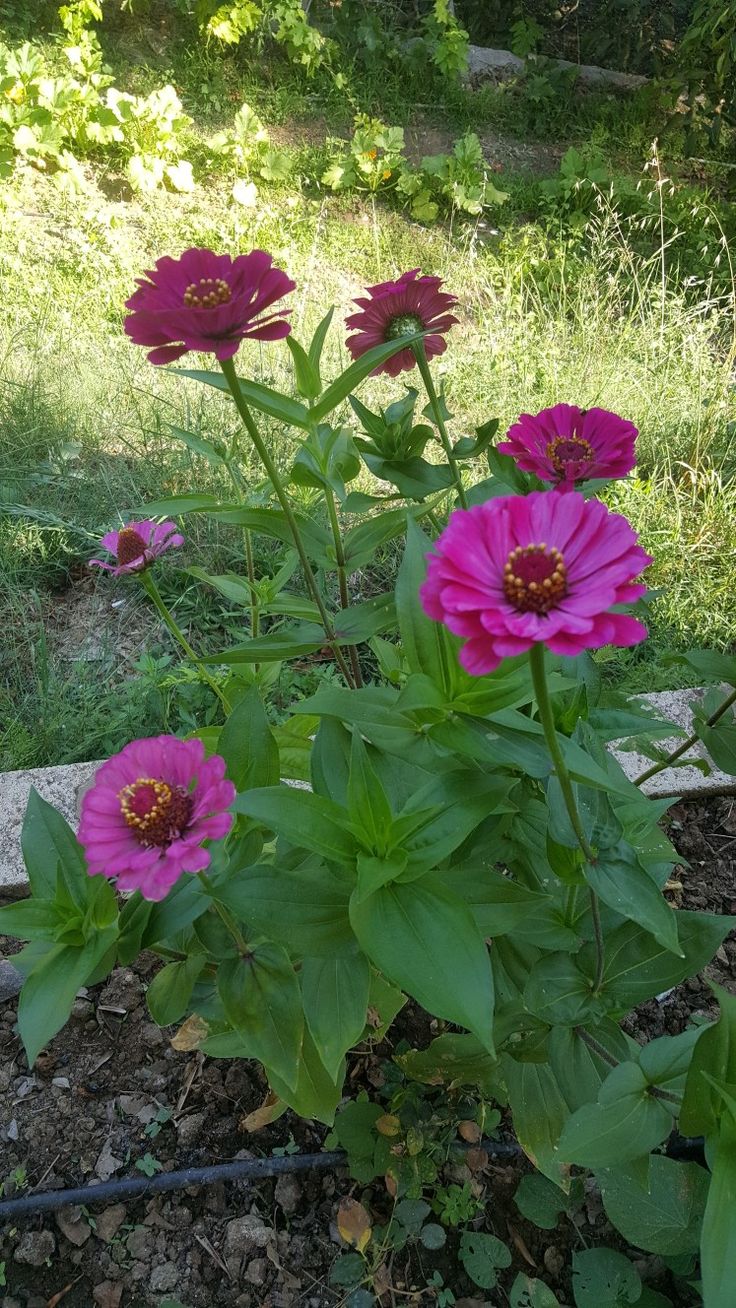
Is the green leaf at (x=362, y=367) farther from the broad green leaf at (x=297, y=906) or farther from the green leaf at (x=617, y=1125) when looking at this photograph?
the green leaf at (x=617, y=1125)

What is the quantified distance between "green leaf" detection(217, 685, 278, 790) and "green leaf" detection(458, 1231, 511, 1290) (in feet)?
2.39

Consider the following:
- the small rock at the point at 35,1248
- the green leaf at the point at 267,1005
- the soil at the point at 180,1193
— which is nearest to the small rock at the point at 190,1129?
the soil at the point at 180,1193

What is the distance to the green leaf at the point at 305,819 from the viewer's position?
82 centimetres

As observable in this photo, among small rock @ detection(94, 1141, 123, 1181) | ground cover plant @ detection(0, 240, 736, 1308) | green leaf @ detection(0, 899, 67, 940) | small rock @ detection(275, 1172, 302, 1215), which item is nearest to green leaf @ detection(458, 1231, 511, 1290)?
ground cover plant @ detection(0, 240, 736, 1308)

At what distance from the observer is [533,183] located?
468 cm

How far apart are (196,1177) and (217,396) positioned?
2.25m

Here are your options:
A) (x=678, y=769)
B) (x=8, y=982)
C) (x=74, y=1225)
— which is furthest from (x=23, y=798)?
(x=678, y=769)

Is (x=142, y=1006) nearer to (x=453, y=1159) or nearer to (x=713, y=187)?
(x=453, y=1159)

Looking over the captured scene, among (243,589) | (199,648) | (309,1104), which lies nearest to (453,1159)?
(309,1104)

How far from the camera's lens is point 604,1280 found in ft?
3.82

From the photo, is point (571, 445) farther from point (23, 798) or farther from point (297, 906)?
point (23, 798)

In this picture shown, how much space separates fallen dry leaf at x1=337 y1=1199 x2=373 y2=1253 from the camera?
4.01 ft

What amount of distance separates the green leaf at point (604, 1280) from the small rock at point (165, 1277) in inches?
21.0

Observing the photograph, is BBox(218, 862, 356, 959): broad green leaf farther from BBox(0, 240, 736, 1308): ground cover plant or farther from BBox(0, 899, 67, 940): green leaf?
BBox(0, 899, 67, 940): green leaf
